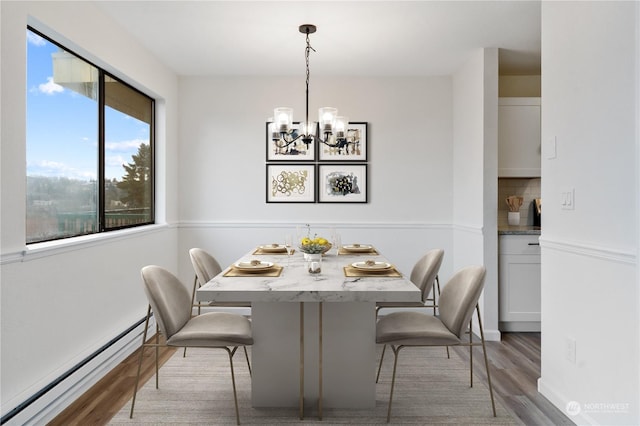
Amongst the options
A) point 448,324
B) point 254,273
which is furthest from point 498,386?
point 254,273

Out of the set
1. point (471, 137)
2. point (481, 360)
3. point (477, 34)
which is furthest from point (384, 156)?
point (481, 360)

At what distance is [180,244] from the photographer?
15.2 feet

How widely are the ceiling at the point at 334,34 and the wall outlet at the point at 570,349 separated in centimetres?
223

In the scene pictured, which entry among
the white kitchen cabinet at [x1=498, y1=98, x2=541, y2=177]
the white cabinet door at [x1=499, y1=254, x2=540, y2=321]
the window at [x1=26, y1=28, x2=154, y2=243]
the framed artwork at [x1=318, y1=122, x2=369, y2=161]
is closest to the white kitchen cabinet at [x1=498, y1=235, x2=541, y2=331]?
the white cabinet door at [x1=499, y1=254, x2=540, y2=321]

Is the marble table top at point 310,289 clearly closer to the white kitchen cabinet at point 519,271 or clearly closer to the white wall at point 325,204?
the white kitchen cabinet at point 519,271

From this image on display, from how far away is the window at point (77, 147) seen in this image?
8.16 ft

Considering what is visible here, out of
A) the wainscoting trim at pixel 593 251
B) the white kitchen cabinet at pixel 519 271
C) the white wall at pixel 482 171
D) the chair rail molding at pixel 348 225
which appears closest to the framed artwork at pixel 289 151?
the chair rail molding at pixel 348 225

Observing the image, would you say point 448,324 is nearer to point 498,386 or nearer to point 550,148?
point 498,386

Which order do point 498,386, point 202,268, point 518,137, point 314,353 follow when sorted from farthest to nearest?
point 518,137 → point 202,268 → point 498,386 → point 314,353

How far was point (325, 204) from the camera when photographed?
4.61 metres

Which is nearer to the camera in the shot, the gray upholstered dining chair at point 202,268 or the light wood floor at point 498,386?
the light wood floor at point 498,386

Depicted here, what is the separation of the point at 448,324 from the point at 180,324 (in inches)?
61.5

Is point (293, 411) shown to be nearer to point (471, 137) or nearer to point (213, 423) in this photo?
point (213, 423)

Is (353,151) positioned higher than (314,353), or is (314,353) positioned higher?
(353,151)
